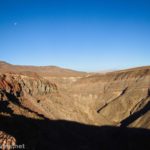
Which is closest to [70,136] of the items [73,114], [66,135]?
[66,135]

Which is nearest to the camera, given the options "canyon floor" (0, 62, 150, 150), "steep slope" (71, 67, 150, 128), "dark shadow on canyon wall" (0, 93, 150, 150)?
"dark shadow on canyon wall" (0, 93, 150, 150)

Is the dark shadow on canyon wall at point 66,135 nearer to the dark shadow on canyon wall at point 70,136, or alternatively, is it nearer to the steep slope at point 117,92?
the dark shadow on canyon wall at point 70,136

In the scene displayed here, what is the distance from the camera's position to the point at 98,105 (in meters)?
75.8

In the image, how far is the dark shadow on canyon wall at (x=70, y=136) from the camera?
24.7 metres

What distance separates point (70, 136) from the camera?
35656mm

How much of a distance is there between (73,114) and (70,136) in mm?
13690

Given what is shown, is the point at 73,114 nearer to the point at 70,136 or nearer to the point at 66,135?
the point at 70,136

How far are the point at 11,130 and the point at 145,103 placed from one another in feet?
142

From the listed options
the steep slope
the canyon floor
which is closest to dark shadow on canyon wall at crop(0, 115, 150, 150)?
the canyon floor

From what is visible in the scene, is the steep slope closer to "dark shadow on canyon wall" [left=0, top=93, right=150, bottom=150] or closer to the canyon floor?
the canyon floor

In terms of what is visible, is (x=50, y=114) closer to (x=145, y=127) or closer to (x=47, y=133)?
(x=47, y=133)

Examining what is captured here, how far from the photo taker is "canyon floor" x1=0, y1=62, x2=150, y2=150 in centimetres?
2730

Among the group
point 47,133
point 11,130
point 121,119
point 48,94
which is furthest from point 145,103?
point 11,130

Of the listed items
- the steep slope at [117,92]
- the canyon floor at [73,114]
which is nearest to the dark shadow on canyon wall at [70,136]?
the canyon floor at [73,114]
